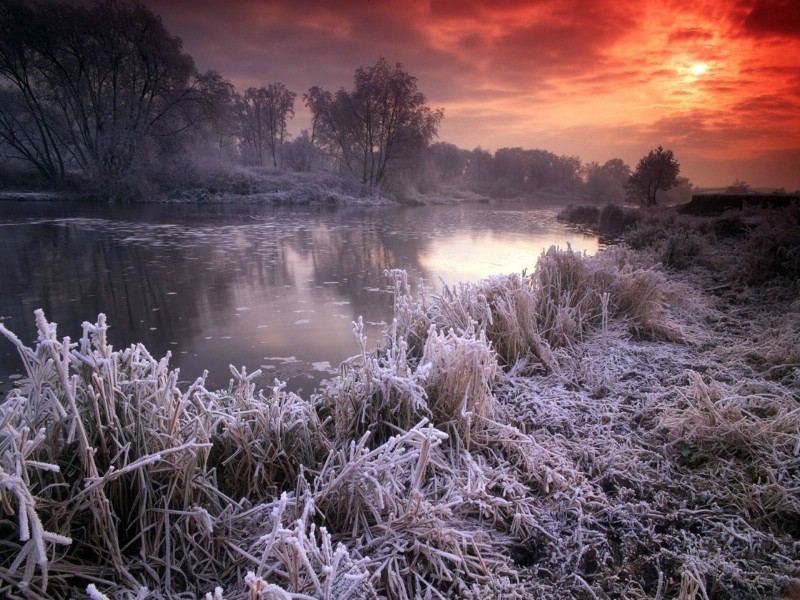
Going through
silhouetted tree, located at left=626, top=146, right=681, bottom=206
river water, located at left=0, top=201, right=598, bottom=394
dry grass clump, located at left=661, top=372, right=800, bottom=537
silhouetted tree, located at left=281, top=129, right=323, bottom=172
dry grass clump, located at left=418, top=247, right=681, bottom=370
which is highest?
silhouetted tree, located at left=281, top=129, right=323, bottom=172

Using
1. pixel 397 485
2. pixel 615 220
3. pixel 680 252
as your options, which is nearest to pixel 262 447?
pixel 397 485

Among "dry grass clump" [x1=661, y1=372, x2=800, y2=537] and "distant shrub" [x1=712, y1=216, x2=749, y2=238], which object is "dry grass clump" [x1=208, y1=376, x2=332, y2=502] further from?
"distant shrub" [x1=712, y1=216, x2=749, y2=238]

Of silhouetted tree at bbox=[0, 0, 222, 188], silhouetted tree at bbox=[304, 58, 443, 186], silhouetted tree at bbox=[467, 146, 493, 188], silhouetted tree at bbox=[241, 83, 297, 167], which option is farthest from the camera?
silhouetted tree at bbox=[467, 146, 493, 188]

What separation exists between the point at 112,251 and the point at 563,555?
1060 centimetres

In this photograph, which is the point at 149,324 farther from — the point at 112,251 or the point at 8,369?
the point at 112,251

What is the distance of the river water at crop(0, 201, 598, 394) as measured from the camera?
4.28 metres

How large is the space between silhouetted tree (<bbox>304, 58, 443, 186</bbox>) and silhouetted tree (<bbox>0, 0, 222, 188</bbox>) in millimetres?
15737

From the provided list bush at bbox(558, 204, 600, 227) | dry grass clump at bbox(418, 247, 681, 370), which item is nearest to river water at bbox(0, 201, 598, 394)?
dry grass clump at bbox(418, 247, 681, 370)

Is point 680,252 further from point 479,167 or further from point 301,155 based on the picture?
point 479,167

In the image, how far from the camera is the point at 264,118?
2047 inches

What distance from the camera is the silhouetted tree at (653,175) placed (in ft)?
90.5

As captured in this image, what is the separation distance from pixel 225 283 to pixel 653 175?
97.2ft

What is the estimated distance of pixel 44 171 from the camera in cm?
2752

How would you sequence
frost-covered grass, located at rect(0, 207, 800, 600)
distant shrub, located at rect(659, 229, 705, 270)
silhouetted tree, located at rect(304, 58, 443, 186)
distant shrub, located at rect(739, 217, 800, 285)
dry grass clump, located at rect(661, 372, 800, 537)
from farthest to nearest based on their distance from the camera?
silhouetted tree, located at rect(304, 58, 443, 186), distant shrub, located at rect(659, 229, 705, 270), distant shrub, located at rect(739, 217, 800, 285), dry grass clump, located at rect(661, 372, 800, 537), frost-covered grass, located at rect(0, 207, 800, 600)
